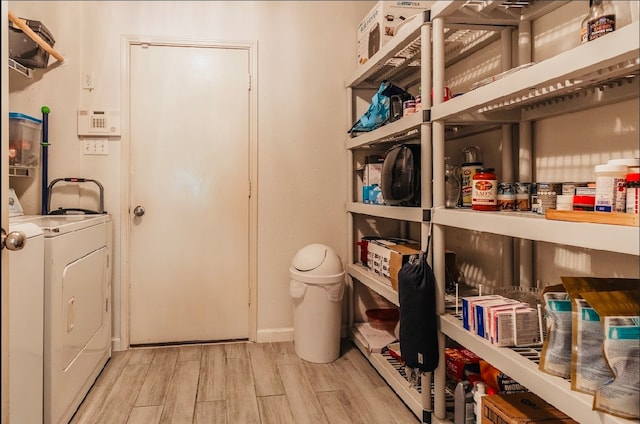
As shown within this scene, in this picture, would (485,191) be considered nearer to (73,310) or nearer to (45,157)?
(73,310)

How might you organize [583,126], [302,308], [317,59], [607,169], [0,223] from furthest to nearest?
[317,59], [302,308], [583,126], [607,169], [0,223]

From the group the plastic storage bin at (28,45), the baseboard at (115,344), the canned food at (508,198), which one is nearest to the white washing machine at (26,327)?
the baseboard at (115,344)

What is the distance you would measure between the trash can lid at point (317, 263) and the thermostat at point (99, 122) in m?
1.44

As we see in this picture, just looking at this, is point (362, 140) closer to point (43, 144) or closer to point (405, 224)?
point (405, 224)

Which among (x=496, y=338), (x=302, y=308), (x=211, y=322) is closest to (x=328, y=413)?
(x=302, y=308)

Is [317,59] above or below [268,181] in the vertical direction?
above

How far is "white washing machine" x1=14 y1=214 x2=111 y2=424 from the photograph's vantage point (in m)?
1.77

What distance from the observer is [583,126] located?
1.72m

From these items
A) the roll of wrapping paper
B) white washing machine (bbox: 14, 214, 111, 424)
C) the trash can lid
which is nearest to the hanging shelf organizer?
the roll of wrapping paper

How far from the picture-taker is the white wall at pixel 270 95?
2.93 m

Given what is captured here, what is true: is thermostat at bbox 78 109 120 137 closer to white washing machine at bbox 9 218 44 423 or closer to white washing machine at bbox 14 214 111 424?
white washing machine at bbox 14 214 111 424

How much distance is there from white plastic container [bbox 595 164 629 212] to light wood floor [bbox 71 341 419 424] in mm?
1357

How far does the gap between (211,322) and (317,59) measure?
1959 mm

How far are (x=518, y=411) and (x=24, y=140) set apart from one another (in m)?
2.84
